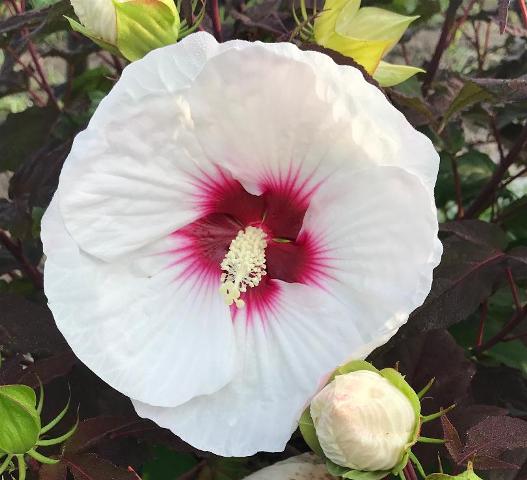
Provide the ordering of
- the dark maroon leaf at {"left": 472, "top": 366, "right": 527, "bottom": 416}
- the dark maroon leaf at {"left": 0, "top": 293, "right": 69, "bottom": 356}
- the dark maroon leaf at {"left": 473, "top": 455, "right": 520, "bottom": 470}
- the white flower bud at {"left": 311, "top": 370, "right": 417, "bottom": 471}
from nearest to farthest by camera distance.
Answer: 1. the white flower bud at {"left": 311, "top": 370, "right": 417, "bottom": 471}
2. the dark maroon leaf at {"left": 473, "top": 455, "right": 520, "bottom": 470}
3. the dark maroon leaf at {"left": 0, "top": 293, "right": 69, "bottom": 356}
4. the dark maroon leaf at {"left": 472, "top": 366, "right": 527, "bottom": 416}

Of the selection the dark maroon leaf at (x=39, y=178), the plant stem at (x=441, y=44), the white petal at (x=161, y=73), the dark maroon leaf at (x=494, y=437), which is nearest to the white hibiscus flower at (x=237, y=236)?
the white petal at (x=161, y=73)

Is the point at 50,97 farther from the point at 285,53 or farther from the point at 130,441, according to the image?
the point at 285,53

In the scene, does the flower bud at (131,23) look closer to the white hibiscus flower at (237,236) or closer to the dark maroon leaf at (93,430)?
the white hibiscus flower at (237,236)

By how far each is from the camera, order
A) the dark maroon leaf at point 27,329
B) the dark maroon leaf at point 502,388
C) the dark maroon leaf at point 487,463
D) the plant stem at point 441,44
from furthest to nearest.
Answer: the plant stem at point 441,44, the dark maroon leaf at point 502,388, the dark maroon leaf at point 27,329, the dark maroon leaf at point 487,463

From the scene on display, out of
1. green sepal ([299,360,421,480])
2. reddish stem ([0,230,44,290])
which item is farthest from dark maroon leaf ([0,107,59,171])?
green sepal ([299,360,421,480])

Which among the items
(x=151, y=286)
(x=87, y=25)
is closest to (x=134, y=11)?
(x=87, y=25)

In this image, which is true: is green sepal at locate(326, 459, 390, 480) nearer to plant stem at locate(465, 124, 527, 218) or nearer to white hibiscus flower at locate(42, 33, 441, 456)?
white hibiscus flower at locate(42, 33, 441, 456)

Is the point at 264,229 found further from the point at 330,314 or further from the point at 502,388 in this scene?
the point at 502,388
